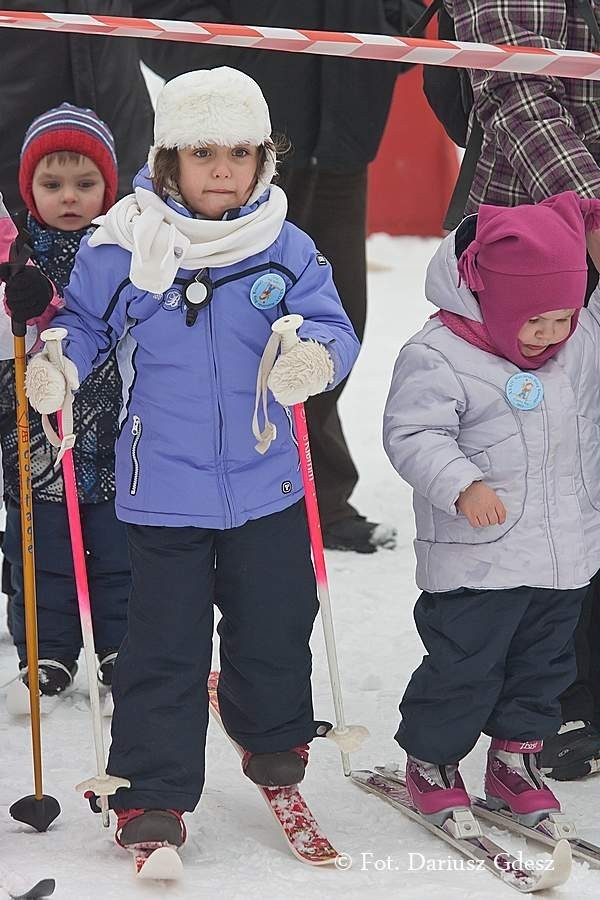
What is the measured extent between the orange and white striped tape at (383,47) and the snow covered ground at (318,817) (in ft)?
5.11

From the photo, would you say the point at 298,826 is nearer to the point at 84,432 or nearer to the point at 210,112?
the point at 84,432

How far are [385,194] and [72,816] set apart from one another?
25.6 feet

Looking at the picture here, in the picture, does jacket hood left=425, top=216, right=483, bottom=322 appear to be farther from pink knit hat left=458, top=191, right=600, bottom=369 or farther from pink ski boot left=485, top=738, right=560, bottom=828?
pink ski boot left=485, top=738, right=560, bottom=828

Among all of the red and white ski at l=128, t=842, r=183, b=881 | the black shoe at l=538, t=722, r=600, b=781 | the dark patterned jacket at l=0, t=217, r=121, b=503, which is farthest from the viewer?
the dark patterned jacket at l=0, t=217, r=121, b=503

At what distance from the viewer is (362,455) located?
6.12m

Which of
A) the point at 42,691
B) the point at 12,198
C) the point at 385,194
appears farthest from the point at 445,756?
the point at 385,194

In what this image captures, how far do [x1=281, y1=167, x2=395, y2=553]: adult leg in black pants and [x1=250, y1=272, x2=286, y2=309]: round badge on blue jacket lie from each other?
1.97m

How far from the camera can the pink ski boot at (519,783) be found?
2938 mm

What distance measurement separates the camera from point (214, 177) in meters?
2.70

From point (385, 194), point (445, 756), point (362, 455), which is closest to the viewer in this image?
point (445, 756)

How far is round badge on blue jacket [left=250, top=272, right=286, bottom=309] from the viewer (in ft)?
8.95

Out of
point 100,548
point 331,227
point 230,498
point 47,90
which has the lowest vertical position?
point 100,548

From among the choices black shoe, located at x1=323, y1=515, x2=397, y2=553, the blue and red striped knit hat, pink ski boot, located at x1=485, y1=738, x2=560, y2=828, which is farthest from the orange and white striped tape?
black shoe, located at x1=323, y1=515, x2=397, y2=553

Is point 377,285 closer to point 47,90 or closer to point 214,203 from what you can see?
point 47,90
